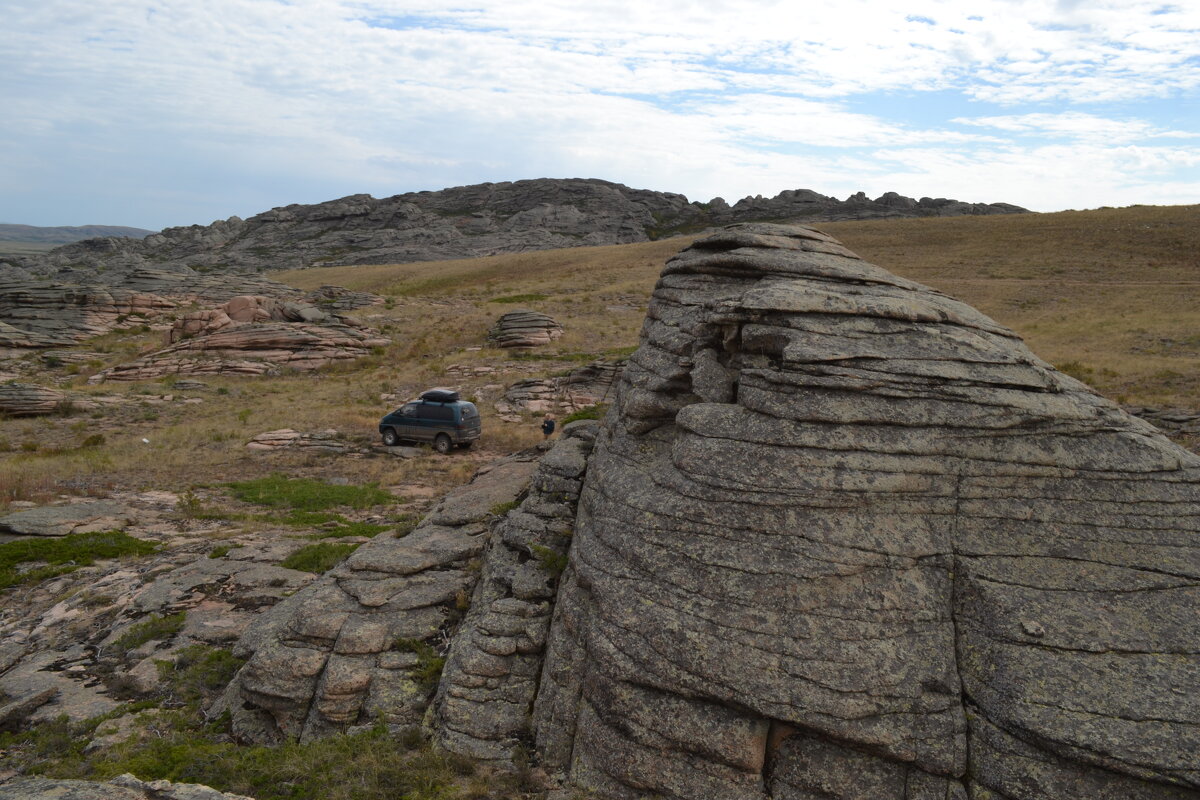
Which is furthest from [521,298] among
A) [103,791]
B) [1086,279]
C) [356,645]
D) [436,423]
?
[103,791]

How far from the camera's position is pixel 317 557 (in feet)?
53.2

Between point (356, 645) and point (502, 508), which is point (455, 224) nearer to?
point (502, 508)

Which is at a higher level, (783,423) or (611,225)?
(611,225)

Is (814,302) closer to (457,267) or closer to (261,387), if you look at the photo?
(261,387)

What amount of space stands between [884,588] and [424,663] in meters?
6.92

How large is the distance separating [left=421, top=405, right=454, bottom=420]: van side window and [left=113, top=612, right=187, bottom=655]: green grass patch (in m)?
15.7

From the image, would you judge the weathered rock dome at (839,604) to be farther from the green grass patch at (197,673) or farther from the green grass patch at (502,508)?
the green grass patch at (502,508)

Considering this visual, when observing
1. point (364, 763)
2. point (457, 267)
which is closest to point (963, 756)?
point (364, 763)

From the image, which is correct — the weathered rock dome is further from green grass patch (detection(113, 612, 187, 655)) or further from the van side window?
the van side window

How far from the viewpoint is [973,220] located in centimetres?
8756

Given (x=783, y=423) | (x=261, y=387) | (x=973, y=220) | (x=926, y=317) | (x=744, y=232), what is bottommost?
(x=261, y=387)

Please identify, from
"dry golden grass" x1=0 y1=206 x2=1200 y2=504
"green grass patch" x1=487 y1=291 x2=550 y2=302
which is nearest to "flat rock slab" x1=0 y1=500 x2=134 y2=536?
"dry golden grass" x1=0 y1=206 x2=1200 y2=504

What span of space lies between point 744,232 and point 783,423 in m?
5.09

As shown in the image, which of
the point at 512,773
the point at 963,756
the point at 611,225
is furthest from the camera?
the point at 611,225
